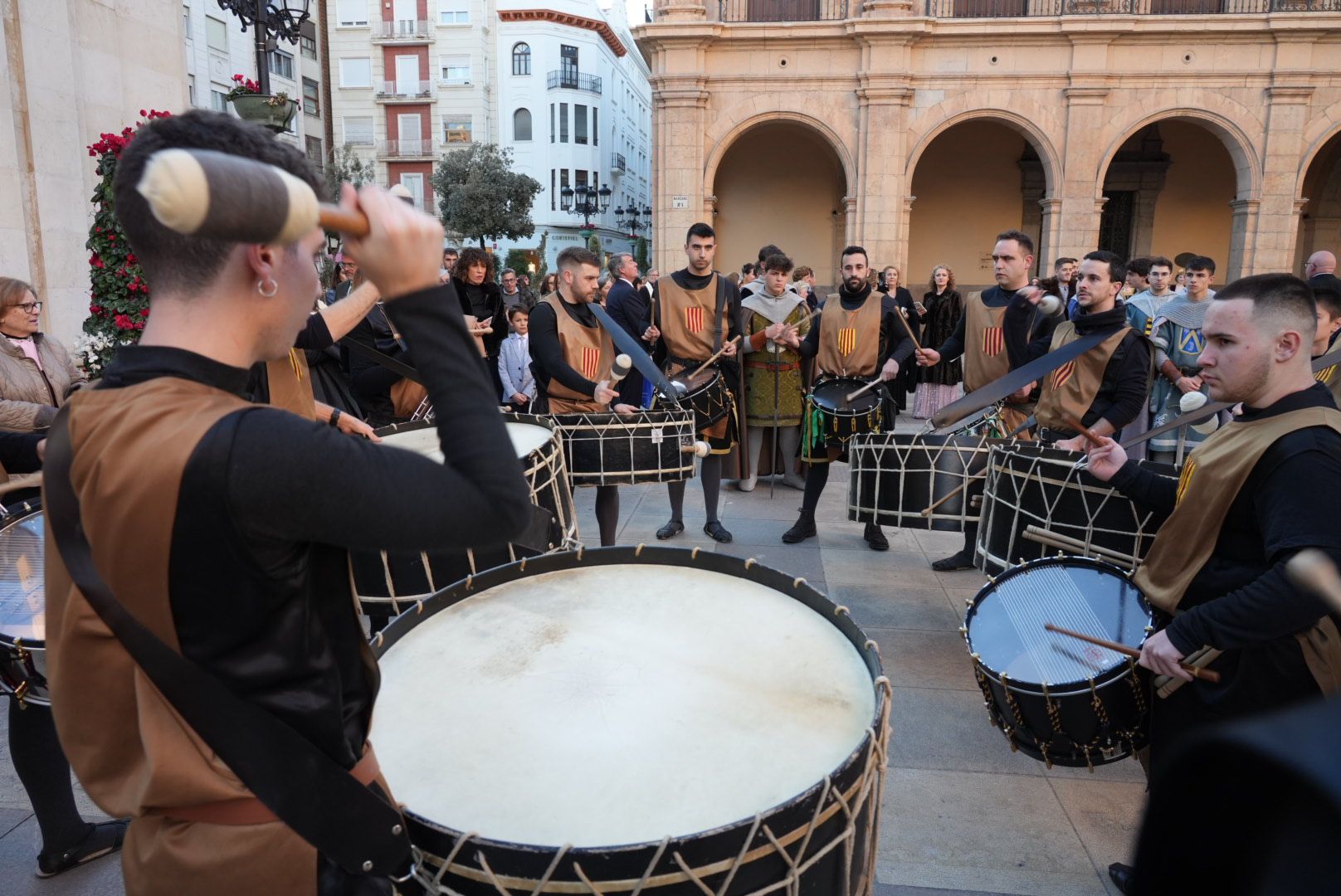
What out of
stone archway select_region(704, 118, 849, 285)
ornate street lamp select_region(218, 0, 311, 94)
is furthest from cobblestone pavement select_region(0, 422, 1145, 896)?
stone archway select_region(704, 118, 849, 285)

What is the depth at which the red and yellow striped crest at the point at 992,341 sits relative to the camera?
6090 mm

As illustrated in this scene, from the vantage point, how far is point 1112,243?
23.8 metres

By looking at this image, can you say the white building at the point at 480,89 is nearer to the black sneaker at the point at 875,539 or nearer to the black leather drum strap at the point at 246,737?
the black sneaker at the point at 875,539

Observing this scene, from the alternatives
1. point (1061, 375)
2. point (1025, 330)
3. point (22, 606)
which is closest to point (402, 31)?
point (1025, 330)

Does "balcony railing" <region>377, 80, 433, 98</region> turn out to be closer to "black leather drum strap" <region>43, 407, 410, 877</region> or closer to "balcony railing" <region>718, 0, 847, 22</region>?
"balcony railing" <region>718, 0, 847, 22</region>

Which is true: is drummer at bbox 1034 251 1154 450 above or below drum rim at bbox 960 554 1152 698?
above

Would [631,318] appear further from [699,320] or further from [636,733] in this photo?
[636,733]

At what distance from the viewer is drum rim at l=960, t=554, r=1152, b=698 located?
2.57m

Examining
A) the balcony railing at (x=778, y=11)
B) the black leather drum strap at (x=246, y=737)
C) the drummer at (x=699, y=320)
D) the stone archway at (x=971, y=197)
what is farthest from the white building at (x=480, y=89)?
the black leather drum strap at (x=246, y=737)

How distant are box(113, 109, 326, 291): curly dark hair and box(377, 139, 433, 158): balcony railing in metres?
51.5

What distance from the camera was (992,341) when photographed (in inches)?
241

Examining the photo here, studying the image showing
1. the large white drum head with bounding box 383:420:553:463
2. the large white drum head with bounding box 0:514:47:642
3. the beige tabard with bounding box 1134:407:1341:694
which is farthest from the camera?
the large white drum head with bounding box 383:420:553:463

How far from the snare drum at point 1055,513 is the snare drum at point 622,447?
1.85 metres

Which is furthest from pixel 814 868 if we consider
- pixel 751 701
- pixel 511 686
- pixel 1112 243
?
pixel 1112 243
